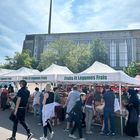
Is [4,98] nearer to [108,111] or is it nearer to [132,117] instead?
[108,111]

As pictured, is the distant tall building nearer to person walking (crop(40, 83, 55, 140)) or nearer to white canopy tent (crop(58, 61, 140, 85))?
white canopy tent (crop(58, 61, 140, 85))

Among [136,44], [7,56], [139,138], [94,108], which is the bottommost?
[139,138]

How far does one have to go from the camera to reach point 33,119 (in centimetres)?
1390

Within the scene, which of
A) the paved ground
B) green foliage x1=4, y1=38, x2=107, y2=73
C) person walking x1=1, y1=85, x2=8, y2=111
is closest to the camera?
the paved ground

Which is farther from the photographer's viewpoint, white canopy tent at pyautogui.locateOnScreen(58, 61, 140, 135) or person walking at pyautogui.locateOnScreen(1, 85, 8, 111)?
person walking at pyautogui.locateOnScreen(1, 85, 8, 111)

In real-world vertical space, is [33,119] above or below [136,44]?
below

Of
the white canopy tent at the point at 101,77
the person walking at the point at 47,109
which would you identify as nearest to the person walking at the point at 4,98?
the white canopy tent at the point at 101,77

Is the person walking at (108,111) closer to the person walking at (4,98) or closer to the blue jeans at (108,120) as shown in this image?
A: the blue jeans at (108,120)

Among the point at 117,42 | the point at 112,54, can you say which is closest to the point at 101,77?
the point at 117,42

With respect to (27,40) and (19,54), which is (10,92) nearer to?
(19,54)

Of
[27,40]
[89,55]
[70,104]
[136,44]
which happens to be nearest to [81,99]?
[70,104]

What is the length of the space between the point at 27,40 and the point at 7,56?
2460 cm

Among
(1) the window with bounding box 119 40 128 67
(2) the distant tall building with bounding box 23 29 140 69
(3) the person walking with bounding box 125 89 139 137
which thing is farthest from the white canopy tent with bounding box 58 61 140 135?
(1) the window with bounding box 119 40 128 67

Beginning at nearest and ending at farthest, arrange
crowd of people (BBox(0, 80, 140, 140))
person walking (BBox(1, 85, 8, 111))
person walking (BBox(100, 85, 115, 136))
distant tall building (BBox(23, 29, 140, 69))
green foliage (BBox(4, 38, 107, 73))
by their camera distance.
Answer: crowd of people (BBox(0, 80, 140, 140)) < person walking (BBox(100, 85, 115, 136)) < person walking (BBox(1, 85, 8, 111)) < green foliage (BBox(4, 38, 107, 73)) < distant tall building (BBox(23, 29, 140, 69))
